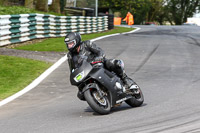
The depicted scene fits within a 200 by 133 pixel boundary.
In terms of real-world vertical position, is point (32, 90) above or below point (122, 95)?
below

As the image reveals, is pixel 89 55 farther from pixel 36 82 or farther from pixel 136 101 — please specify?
pixel 36 82

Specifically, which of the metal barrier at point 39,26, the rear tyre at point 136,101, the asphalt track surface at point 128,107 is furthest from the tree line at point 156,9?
the rear tyre at point 136,101

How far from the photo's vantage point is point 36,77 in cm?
1246

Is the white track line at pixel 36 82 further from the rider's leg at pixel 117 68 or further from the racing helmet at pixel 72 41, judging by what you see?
the rider's leg at pixel 117 68

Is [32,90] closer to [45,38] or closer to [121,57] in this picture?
[121,57]

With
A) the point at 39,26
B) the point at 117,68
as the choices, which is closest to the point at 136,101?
the point at 117,68

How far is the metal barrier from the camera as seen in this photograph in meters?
18.2

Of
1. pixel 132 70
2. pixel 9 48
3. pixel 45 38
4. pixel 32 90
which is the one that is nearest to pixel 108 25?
pixel 45 38

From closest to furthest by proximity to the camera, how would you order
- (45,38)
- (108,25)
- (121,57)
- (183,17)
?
(121,57)
(45,38)
(108,25)
(183,17)

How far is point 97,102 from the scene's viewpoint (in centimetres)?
741

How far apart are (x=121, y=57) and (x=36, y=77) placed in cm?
462

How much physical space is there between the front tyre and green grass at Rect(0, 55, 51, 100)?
10.9 ft

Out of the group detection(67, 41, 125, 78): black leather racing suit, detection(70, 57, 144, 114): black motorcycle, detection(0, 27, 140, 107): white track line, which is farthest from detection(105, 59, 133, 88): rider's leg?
detection(0, 27, 140, 107): white track line

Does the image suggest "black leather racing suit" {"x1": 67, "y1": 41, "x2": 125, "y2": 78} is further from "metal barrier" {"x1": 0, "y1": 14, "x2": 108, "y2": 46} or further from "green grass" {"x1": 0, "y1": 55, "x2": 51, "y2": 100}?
"metal barrier" {"x1": 0, "y1": 14, "x2": 108, "y2": 46}
